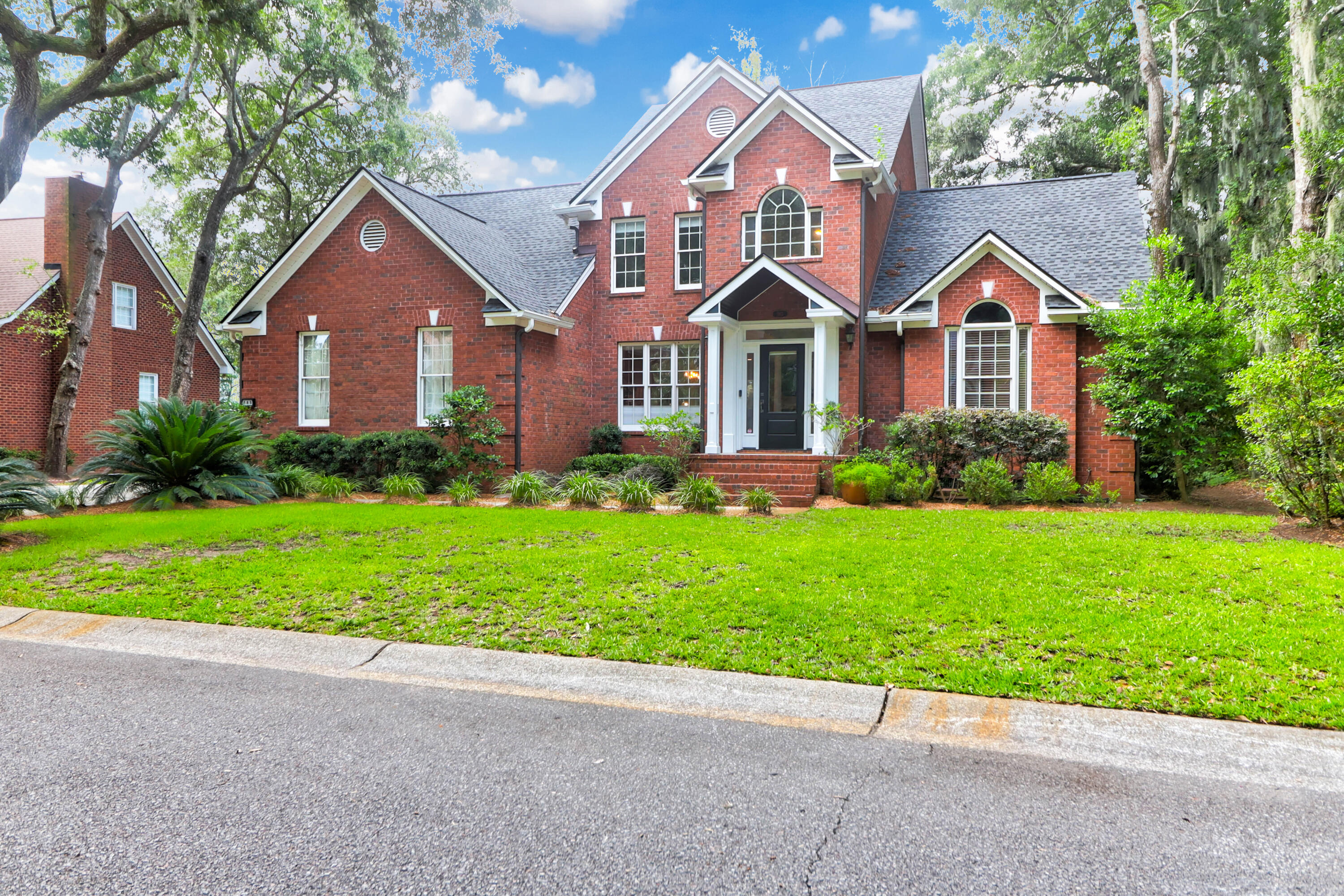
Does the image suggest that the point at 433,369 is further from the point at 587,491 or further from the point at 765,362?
the point at 765,362

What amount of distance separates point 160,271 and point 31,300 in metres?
5.14

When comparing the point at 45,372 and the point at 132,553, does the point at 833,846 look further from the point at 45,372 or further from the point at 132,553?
the point at 45,372


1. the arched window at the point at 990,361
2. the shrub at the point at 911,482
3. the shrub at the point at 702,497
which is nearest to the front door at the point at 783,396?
the arched window at the point at 990,361

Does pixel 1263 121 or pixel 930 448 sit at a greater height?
pixel 1263 121

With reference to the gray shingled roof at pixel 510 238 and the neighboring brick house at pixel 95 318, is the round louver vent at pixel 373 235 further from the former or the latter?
the neighboring brick house at pixel 95 318

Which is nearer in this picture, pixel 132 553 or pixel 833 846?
pixel 833 846

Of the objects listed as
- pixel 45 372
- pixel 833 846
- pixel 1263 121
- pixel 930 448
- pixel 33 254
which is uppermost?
pixel 1263 121

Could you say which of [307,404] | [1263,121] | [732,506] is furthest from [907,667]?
[1263,121]

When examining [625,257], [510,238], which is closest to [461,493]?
[625,257]

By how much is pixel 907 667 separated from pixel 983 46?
26685mm

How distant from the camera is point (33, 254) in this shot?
941 inches

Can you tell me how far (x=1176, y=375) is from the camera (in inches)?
495

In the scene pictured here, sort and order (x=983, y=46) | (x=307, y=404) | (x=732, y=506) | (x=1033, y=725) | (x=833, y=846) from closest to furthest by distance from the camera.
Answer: (x=833, y=846)
(x=1033, y=725)
(x=732, y=506)
(x=307, y=404)
(x=983, y=46)

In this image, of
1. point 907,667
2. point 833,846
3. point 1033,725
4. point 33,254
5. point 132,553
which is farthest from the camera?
point 33,254
